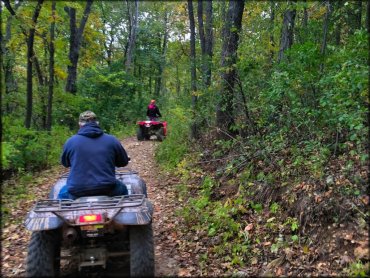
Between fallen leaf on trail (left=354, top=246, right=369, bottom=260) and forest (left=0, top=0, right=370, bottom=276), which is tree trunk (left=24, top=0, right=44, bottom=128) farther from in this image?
fallen leaf on trail (left=354, top=246, right=369, bottom=260)

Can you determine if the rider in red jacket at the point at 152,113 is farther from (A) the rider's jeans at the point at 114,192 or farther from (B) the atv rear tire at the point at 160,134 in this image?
(A) the rider's jeans at the point at 114,192

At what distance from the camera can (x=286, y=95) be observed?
23.5ft

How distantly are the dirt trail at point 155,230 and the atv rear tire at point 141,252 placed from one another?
0.80 metres

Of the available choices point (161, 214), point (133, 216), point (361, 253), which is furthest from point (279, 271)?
point (161, 214)

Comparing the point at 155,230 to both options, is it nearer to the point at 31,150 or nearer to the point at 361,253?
the point at 361,253

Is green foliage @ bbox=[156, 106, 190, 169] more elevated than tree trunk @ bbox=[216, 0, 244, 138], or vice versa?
tree trunk @ bbox=[216, 0, 244, 138]

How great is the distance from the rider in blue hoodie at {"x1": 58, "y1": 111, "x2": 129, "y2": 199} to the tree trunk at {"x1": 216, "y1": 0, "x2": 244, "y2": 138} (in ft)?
14.5

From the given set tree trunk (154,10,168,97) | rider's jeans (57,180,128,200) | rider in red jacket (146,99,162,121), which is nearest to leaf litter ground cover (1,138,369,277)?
rider's jeans (57,180,128,200)

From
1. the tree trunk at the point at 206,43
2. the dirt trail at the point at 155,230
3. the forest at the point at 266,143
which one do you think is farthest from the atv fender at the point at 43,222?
the tree trunk at the point at 206,43

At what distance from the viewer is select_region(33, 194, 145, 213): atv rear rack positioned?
13.3 ft

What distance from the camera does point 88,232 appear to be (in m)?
4.04

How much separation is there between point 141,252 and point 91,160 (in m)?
1.29

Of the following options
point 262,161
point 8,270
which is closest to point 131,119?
point 262,161

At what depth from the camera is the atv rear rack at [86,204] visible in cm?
406
